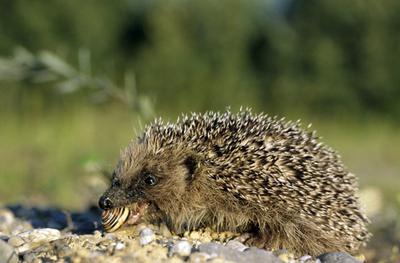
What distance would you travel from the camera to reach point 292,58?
38.0 metres

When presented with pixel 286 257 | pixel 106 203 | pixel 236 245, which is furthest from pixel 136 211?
pixel 286 257

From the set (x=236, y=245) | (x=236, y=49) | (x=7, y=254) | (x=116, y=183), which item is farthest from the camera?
(x=236, y=49)

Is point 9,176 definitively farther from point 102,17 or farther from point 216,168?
point 102,17

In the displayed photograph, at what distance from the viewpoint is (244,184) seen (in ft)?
19.9

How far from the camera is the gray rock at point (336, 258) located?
17.9 ft

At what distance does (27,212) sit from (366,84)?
31130 mm

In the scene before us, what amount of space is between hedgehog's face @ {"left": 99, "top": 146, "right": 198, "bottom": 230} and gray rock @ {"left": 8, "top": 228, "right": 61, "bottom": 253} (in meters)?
0.65

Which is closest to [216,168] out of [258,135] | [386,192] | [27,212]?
[258,135]

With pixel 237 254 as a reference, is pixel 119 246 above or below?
below

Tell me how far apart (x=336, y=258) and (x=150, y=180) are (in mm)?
1796

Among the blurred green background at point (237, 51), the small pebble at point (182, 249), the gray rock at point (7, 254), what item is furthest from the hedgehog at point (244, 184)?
the blurred green background at point (237, 51)

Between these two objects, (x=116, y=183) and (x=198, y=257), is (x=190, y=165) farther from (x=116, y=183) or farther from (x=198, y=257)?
(x=198, y=257)

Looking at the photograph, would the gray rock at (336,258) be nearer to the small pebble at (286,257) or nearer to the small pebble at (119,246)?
the small pebble at (286,257)

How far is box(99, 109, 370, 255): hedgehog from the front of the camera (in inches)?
236
